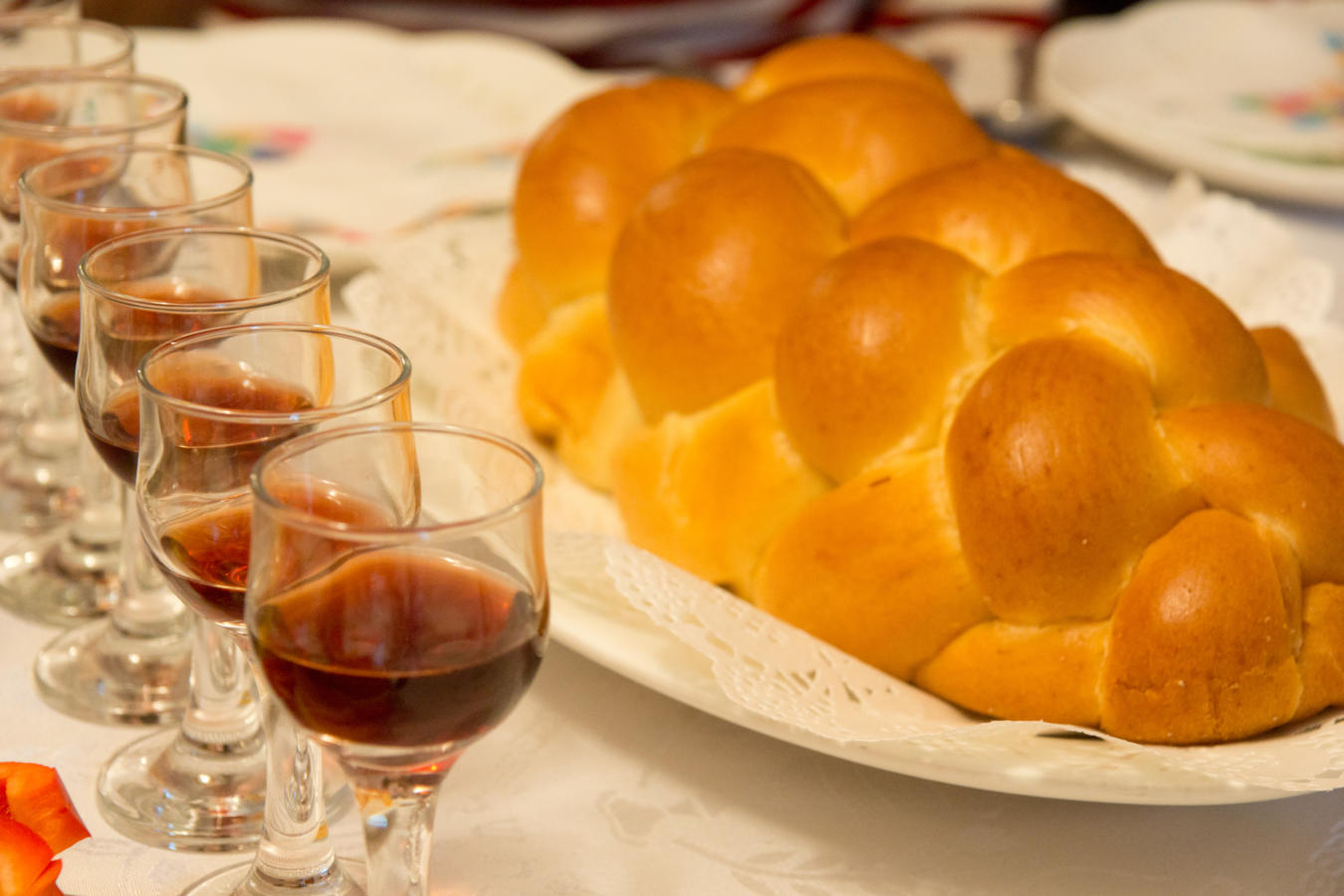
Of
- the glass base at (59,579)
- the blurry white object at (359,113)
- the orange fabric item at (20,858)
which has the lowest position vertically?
the glass base at (59,579)

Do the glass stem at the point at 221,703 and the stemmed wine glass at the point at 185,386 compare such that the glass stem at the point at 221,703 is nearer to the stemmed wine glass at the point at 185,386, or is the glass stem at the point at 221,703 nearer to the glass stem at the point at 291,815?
the stemmed wine glass at the point at 185,386

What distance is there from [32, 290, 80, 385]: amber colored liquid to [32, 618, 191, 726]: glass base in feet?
0.55

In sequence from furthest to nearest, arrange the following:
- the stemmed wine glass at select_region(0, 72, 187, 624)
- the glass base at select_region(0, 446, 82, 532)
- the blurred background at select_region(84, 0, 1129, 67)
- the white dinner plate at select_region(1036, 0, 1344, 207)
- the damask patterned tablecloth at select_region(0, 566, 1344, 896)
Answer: the blurred background at select_region(84, 0, 1129, 67) → the white dinner plate at select_region(1036, 0, 1344, 207) → the glass base at select_region(0, 446, 82, 532) → the stemmed wine glass at select_region(0, 72, 187, 624) → the damask patterned tablecloth at select_region(0, 566, 1344, 896)

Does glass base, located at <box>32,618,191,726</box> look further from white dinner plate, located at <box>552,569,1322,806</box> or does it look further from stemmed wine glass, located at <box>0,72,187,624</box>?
white dinner plate, located at <box>552,569,1322,806</box>

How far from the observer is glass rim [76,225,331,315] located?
1.88 ft

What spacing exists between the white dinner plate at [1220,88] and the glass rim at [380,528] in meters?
1.12

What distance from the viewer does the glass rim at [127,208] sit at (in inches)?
26.1

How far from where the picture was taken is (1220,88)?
1613mm

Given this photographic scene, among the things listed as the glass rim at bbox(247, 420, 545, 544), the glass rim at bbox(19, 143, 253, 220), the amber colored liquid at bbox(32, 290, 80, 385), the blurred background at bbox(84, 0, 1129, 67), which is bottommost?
the blurred background at bbox(84, 0, 1129, 67)

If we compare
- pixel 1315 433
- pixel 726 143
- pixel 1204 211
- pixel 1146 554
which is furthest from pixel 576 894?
pixel 1204 211

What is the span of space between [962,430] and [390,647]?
371 millimetres

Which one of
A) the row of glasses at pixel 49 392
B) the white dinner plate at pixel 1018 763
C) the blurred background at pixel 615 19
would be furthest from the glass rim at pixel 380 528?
the blurred background at pixel 615 19

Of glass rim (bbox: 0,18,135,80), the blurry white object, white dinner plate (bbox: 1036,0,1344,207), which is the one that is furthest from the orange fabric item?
white dinner plate (bbox: 1036,0,1344,207)

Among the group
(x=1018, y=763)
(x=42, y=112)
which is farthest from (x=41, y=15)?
(x=1018, y=763)
